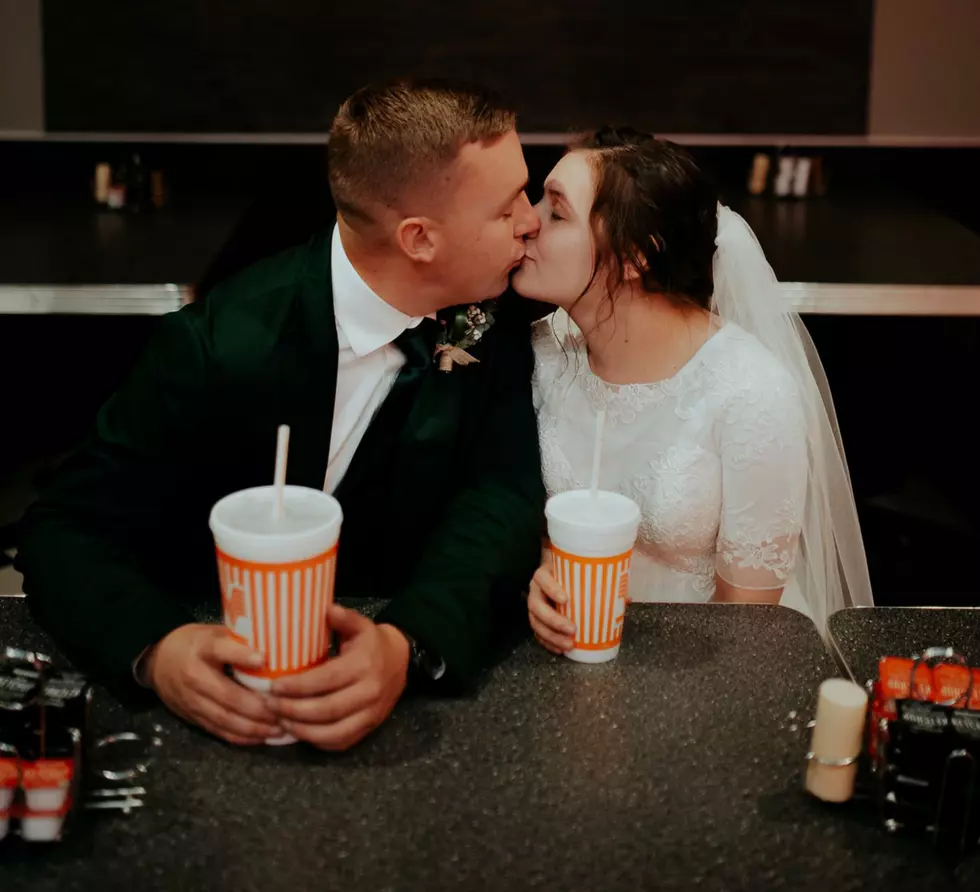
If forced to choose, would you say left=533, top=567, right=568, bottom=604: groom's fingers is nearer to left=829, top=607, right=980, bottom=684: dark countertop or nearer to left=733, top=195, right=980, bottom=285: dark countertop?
left=829, top=607, right=980, bottom=684: dark countertop

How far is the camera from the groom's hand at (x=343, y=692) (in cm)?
117

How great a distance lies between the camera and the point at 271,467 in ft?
5.50

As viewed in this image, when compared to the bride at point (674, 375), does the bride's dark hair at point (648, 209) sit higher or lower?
higher

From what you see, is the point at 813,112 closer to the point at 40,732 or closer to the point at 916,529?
the point at 916,529

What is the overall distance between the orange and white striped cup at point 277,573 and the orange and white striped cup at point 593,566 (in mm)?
261

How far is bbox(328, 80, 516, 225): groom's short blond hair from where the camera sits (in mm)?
1678

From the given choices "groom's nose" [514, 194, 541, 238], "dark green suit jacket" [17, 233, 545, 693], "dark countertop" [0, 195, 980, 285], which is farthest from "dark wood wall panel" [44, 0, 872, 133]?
"dark green suit jacket" [17, 233, 545, 693]

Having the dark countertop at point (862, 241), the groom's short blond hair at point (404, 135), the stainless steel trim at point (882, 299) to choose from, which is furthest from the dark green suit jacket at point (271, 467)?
the dark countertop at point (862, 241)

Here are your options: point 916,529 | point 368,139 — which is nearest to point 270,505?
point 368,139

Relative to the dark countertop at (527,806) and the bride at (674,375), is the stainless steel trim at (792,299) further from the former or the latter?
the dark countertop at (527,806)

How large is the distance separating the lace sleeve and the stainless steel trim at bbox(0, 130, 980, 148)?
188cm

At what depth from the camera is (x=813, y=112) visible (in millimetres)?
3617

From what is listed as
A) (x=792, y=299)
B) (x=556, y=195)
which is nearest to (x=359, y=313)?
(x=556, y=195)

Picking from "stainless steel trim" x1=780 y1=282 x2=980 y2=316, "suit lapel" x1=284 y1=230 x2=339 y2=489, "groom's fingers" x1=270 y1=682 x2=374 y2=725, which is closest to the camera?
"groom's fingers" x1=270 y1=682 x2=374 y2=725
